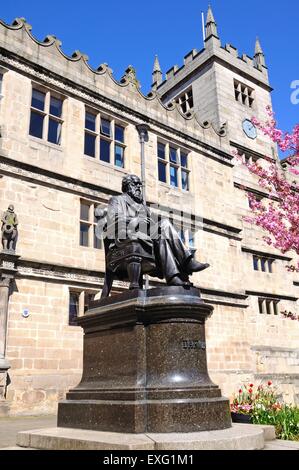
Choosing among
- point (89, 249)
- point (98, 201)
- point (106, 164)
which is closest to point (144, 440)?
point (89, 249)

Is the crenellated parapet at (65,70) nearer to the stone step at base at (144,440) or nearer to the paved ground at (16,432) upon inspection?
the paved ground at (16,432)

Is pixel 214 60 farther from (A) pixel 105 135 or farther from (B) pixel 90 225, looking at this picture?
(B) pixel 90 225

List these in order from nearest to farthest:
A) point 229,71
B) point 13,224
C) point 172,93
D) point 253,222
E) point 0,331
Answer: point 0,331, point 13,224, point 253,222, point 229,71, point 172,93

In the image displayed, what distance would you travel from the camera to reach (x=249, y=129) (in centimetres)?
2319

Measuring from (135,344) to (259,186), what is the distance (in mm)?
18234

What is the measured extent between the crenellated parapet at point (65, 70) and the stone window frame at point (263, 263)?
24.0 ft

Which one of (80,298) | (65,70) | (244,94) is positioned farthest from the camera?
(244,94)

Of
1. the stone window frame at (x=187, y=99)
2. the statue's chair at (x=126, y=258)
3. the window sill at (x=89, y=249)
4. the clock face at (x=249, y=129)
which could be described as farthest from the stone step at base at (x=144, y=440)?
the stone window frame at (x=187, y=99)

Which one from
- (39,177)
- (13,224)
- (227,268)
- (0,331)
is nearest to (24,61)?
(39,177)

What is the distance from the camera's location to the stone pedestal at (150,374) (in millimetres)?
4523

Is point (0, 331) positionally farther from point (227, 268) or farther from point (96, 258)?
point (227, 268)

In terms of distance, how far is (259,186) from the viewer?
21797mm

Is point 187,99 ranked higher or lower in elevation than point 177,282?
higher

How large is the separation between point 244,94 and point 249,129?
2563mm
